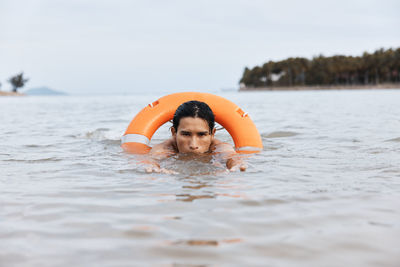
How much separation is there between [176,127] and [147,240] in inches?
83.7

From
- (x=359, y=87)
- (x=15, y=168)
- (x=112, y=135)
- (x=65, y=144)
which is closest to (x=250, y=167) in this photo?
(x=15, y=168)

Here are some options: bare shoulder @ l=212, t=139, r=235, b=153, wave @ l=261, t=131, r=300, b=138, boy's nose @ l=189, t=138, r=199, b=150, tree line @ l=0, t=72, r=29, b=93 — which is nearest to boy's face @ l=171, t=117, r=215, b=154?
boy's nose @ l=189, t=138, r=199, b=150

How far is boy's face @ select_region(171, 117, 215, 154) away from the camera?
339 centimetres

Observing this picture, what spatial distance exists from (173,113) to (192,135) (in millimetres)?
818

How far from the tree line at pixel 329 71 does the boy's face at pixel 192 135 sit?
65.8m

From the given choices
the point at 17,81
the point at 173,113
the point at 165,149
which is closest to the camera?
the point at 165,149

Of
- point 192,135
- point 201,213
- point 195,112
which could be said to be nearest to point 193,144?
point 192,135

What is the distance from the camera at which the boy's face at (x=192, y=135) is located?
3391mm

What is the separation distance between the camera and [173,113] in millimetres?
4164

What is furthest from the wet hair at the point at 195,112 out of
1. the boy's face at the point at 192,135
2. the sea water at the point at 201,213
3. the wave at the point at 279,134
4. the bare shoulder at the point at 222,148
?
the wave at the point at 279,134

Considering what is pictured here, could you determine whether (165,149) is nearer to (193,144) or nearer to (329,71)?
(193,144)

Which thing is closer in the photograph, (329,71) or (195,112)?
(195,112)

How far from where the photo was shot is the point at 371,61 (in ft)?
215

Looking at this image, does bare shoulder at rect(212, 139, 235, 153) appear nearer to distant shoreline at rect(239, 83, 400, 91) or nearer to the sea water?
the sea water
